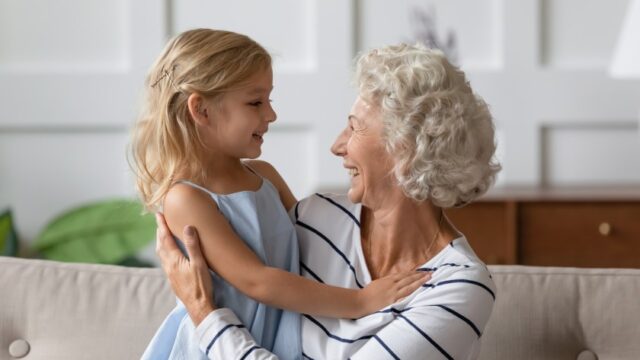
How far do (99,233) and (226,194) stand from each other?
200cm

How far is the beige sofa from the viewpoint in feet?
6.27

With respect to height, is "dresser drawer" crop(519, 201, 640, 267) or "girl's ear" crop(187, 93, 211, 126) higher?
"girl's ear" crop(187, 93, 211, 126)

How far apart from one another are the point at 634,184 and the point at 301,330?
2.09 meters

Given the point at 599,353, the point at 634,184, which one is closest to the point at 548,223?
the point at 634,184

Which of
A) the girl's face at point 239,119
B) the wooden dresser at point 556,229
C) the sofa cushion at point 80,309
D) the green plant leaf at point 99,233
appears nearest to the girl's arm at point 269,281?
the girl's face at point 239,119

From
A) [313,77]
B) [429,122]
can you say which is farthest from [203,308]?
[313,77]

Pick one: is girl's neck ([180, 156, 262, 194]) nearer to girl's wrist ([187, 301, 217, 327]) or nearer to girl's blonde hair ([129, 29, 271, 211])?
girl's blonde hair ([129, 29, 271, 211])

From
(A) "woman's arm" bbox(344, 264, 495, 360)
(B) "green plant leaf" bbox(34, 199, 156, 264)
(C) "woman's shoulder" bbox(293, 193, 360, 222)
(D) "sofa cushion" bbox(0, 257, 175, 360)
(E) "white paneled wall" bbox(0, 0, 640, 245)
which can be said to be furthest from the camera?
(B) "green plant leaf" bbox(34, 199, 156, 264)

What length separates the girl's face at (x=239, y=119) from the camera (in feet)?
5.79

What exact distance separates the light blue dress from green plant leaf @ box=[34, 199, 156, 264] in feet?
6.22

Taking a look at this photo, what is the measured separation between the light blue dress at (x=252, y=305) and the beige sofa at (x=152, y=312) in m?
0.20

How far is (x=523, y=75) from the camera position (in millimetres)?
3539

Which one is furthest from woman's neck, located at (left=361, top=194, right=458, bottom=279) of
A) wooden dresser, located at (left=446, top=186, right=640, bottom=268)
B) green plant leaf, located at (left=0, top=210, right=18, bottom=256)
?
green plant leaf, located at (left=0, top=210, right=18, bottom=256)

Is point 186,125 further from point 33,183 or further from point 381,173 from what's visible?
point 33,183
